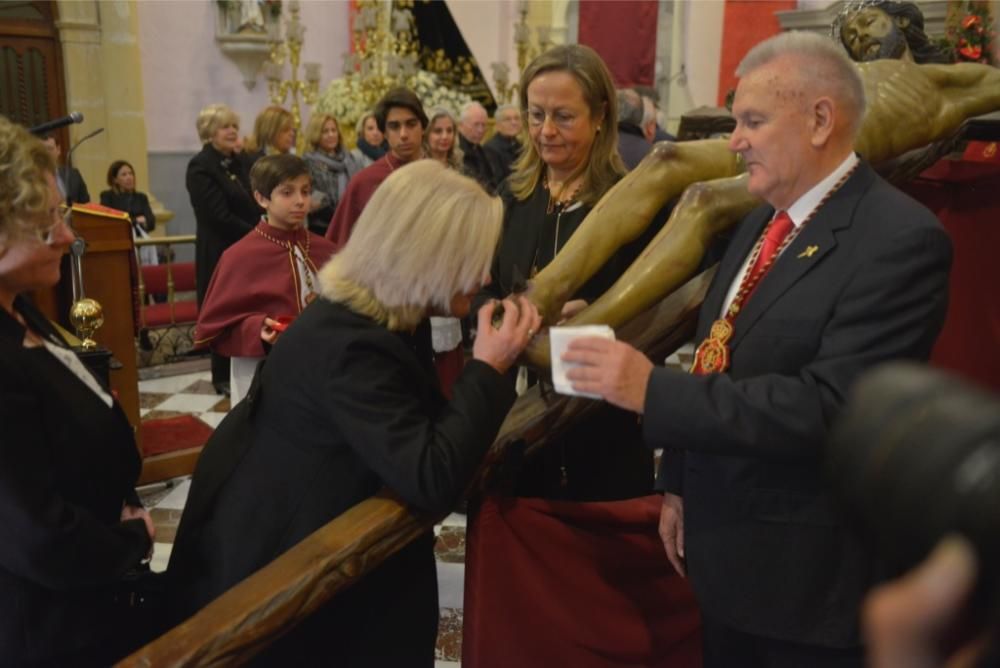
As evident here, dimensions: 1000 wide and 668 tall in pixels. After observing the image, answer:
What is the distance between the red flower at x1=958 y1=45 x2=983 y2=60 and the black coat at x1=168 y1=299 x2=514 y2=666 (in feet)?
15.5

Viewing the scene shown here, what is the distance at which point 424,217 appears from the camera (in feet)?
5.18

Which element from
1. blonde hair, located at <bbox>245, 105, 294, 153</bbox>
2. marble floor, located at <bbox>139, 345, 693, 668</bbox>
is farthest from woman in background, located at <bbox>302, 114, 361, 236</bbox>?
marble floor, located at <bbox>139, 345, 693, 668</bbox>

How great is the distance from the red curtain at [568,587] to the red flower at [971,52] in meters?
4.35

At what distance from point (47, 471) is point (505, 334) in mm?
760

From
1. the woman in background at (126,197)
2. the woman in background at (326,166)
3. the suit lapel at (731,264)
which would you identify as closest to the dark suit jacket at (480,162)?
the woman in background at (326,166)

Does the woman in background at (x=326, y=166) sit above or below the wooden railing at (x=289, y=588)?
above

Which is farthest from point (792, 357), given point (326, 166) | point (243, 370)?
point (326, 166)

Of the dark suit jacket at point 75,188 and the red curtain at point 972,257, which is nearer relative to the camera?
the red curtain at point 972,257

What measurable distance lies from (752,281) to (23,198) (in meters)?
1.18

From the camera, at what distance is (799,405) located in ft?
4.58

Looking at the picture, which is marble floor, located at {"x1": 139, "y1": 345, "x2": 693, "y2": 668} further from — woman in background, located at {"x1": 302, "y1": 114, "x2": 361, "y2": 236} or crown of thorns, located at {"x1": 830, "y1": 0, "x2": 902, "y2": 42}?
crown of thorns, located at {"x1": 830, "y1": 0, "x2": 902, "y2": 42}

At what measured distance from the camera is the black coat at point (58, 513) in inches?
54.8

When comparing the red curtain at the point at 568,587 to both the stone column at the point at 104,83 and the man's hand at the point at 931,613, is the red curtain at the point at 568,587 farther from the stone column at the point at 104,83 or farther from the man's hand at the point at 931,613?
the stone column at the point at 104,83

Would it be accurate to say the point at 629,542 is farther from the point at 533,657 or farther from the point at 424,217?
the point at 424,217
